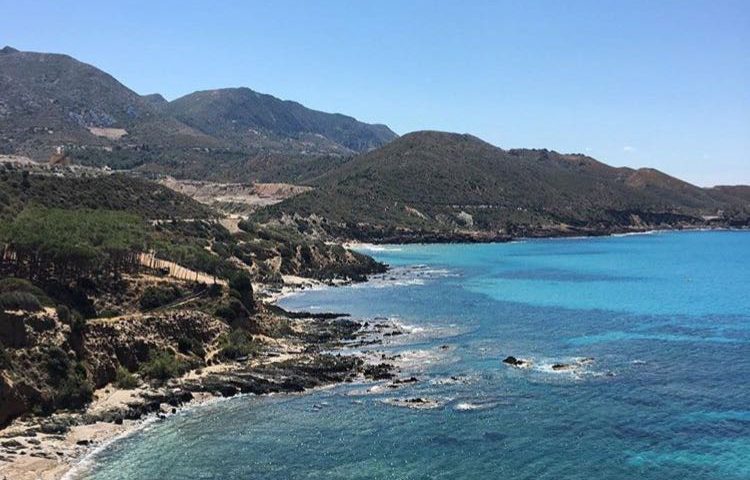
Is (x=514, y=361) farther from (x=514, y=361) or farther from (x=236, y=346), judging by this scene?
(x=236, y=346)

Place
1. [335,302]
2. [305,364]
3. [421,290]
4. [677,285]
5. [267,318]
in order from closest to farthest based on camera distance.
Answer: [305,364], [267,318], [335,302], [421,290], [677,285]

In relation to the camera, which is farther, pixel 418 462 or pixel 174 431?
pixel 174 431

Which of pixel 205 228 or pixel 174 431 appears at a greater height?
pixel 205 228

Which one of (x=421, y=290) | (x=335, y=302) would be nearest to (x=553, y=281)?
(x=421, y=290)

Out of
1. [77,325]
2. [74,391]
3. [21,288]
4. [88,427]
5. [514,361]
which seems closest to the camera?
[88,427]

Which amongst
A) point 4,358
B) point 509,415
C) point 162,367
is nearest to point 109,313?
point 162,367

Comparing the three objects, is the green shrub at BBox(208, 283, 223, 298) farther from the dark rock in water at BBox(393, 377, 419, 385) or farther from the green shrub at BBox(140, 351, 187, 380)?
the dark rock in water at BBox(393, 377, 419, 385)

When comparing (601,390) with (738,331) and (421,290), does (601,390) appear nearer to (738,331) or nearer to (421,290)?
(738,331)
